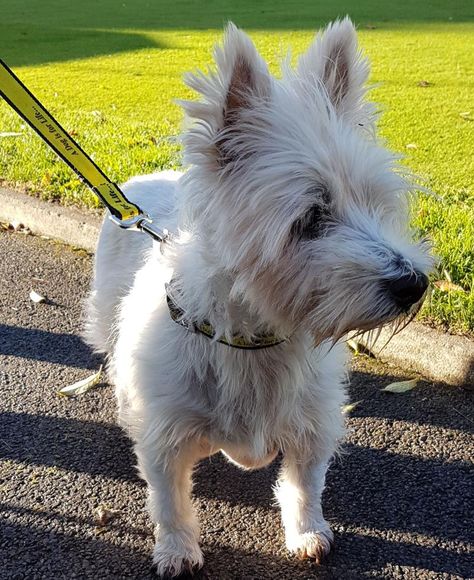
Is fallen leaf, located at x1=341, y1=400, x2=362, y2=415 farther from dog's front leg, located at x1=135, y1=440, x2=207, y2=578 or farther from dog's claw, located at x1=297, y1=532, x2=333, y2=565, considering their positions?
dog's front leg, located at x1=135, y1=440, x2=207, y2=578

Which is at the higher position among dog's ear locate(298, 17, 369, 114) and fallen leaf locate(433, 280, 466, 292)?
dog's ear locate(298, 17, 369, 114)

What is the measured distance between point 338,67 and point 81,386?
98.2 inches

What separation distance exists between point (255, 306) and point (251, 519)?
4.19 feet

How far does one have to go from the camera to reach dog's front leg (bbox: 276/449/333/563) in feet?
10.1

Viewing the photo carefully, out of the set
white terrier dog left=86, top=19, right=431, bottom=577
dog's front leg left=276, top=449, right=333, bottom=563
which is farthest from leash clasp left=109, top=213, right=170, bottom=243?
dog's front leg left=276, top=449, right=333, bottom=563

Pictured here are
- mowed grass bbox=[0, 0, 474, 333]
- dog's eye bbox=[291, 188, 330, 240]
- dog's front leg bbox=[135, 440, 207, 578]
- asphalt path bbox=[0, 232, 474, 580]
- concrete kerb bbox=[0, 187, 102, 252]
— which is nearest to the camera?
dog's eye bbox=[291, 188, 330, 240]

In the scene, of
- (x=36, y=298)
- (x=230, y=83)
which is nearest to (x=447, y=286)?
(x=230, y=83)

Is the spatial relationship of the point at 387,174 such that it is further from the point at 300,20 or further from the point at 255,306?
the point at 300,20

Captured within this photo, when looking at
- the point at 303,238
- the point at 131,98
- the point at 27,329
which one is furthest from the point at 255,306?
the point at 131,98

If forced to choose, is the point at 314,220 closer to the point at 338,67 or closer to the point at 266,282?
the point at 266,282

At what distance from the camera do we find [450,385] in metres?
4.18

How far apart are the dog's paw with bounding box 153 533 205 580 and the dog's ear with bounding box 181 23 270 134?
5.60ft

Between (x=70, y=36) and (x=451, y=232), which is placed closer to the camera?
(x=451, y=232)

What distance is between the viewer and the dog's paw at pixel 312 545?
308 centimetres
